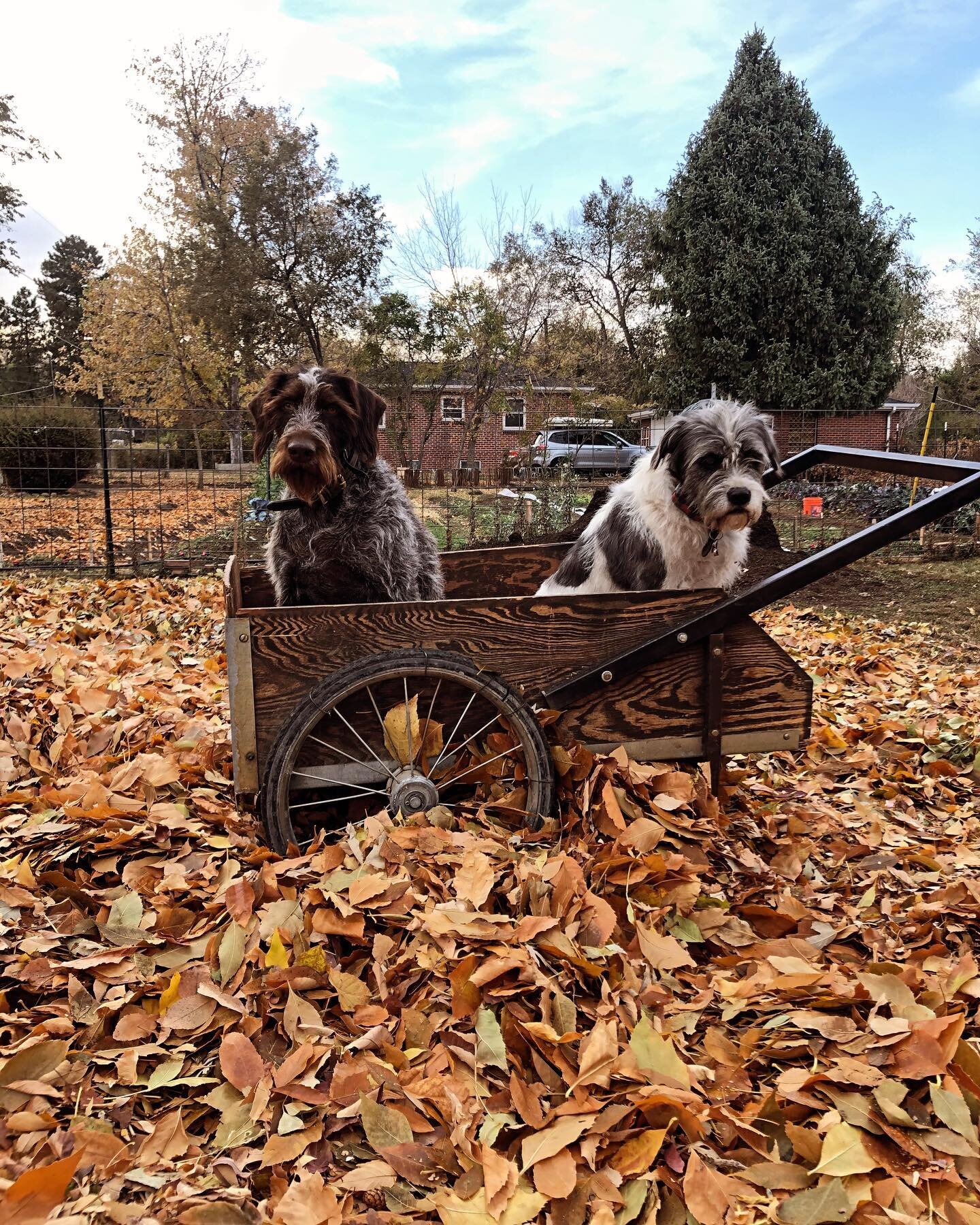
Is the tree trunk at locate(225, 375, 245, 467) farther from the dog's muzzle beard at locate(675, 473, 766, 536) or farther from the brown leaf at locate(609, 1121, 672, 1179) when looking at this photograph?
the brown leaf at locate(609, 1121, 672, 1179)

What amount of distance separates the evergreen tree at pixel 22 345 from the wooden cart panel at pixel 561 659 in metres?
43.3

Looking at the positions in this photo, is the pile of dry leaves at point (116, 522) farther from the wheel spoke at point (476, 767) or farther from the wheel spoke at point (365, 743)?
the wheel spoke at point (476, 767)

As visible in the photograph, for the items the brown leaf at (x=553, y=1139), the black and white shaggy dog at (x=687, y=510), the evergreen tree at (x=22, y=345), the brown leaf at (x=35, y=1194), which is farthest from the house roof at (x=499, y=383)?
the evergreen tree at (x=22, y=345)

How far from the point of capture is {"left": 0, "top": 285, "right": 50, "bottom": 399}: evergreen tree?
44.2 meters

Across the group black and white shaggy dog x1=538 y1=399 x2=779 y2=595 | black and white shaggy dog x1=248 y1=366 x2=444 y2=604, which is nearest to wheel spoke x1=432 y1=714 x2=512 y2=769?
black and white shaggy dog x1=538 y1=399 x2=779 y2=595

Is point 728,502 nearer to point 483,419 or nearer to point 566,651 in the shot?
point 566,651

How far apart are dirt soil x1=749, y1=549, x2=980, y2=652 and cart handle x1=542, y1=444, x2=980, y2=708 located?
348 cm

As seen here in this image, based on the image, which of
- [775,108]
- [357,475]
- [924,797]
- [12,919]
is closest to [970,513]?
[924,797]

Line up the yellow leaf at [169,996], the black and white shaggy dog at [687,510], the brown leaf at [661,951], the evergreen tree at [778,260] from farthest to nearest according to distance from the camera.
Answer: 1. the evergreen tree at [778,260]
2. the black and white shaggy dog at [687,510]
3. the brown leaf at [661,951]
4. the yellow leaf at [169,996]

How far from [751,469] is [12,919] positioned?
119 inches

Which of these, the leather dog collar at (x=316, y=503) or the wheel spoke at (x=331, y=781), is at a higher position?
the leather dog collar at (x=316, y=503)

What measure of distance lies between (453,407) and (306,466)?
486 inches

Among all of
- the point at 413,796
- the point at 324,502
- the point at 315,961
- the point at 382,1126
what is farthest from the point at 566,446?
the point at 382,1126

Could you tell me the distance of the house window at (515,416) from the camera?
44.9 ft
